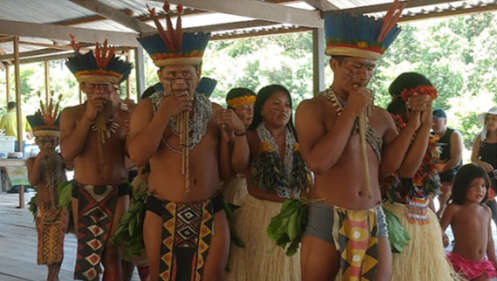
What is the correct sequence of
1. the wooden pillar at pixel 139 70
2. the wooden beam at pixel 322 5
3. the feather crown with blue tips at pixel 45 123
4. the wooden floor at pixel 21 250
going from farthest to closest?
1. the wooden pillar at pixel 139 70
2. the wooden beam at pixel 322 5
3. the wooden floor at pixel 21 250
4. the feather crown with blue tips at pixel 45 123

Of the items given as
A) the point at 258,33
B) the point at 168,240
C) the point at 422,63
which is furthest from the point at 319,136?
the point at 422,63

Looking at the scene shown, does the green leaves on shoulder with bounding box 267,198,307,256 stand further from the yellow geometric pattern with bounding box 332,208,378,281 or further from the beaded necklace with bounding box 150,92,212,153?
the beaded necklace with bounding box 150,92,212,153

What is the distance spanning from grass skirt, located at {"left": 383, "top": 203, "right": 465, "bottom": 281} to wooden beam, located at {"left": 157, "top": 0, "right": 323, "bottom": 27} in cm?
324

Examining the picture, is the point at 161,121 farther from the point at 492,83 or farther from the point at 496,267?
the point at 492,83

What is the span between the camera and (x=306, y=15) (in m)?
6.41

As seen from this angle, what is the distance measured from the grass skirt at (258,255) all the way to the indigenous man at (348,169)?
0.98 meters

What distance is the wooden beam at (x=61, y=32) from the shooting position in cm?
712

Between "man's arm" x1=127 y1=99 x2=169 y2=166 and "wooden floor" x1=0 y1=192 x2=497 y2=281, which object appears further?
"wooden floor" x1=0 y1=192 x2=497 y2=281

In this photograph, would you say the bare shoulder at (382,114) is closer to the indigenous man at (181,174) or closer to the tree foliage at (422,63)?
the indigenous man at (181,174)

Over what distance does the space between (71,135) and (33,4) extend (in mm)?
5129

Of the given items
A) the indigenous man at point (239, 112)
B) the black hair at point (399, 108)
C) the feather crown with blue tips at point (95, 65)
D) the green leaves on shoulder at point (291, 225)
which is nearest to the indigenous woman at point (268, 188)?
the indigenous man at point (239, 112)

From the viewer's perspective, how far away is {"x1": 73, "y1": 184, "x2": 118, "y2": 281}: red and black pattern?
351cm

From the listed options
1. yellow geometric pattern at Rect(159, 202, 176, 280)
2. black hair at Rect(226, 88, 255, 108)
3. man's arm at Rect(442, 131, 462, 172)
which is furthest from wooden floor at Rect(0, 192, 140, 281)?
man's arm at Rect(442, 131, 462, 172)

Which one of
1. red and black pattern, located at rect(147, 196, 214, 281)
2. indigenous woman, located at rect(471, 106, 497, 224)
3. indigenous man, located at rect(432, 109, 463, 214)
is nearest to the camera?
red and black pattern, located at rect(147, 196, 214, 281)
